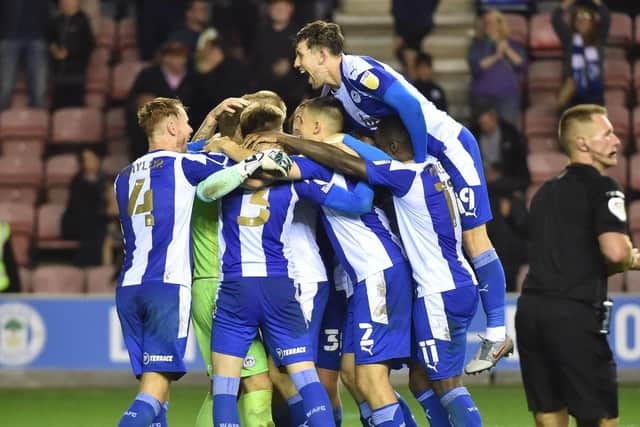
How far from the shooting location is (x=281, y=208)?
22.6ft

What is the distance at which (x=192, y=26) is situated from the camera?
1382 centimetres

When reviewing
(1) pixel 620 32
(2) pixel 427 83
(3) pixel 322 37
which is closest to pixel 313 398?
(3) pixel 322 37

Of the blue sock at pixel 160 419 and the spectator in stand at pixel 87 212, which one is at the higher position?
the spectator in stand at pixel 87 212

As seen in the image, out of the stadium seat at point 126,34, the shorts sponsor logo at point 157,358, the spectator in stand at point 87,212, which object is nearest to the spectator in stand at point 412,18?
the stadium seat at point 126,34

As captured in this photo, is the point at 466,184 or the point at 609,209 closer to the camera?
the point at 609,209

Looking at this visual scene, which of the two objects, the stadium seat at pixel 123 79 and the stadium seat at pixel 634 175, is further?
the stadium seat at pixel 123 79

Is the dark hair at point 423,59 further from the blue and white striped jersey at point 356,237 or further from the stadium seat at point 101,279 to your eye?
the blue and white striped jersey at point 356,237

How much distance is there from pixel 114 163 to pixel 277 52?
193cm

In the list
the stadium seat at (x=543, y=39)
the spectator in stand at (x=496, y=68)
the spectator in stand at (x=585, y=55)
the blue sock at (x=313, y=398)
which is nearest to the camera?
the blue sock at (x=313, y=398)

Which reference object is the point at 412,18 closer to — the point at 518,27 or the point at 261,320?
the point at 518,27

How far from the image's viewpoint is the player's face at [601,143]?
6496 millimetres

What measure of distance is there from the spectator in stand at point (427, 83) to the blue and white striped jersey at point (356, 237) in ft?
18.5

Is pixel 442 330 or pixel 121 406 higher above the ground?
pixel 442 330

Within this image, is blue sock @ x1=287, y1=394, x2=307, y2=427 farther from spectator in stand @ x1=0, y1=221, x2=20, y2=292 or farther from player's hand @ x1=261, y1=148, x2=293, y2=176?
spectator in stand @ x1=0, y1=221, x2=20, y2=292
